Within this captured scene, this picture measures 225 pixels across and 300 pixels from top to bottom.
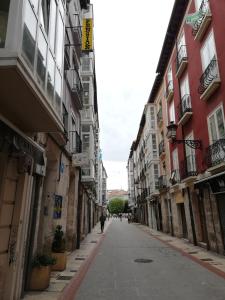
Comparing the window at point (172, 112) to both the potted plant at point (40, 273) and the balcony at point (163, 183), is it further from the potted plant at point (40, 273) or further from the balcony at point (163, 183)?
the potted plant at point (40, 273)

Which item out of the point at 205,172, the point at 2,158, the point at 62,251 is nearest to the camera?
the point at 2,158

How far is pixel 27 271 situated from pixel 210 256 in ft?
27.4

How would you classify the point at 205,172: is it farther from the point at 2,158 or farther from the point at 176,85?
the point at 2,158

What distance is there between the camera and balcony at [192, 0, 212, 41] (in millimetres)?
13000

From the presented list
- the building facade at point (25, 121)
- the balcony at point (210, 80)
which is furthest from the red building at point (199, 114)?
the building facade at point (25, 121)

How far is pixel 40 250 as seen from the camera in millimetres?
8547

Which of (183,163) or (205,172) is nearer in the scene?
(205,172)

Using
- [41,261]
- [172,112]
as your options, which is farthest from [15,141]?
[172,112]

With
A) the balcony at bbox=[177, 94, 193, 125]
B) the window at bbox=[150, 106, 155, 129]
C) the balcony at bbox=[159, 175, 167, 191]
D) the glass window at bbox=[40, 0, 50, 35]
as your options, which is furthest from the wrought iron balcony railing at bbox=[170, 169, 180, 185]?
the glass window at bbox=[40, 0, 50, 35]

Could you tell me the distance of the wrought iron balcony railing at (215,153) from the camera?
38.1 ft

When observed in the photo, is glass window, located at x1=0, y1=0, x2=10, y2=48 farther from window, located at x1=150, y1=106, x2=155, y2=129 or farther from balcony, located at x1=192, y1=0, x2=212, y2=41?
window, located at x1=150, y1=106, x2=155, y2=129

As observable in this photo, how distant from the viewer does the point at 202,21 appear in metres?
13.5

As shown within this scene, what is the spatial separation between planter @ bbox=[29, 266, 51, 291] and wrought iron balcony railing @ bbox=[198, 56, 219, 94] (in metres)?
10.4

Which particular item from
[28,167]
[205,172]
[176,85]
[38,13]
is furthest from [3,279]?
[176,85]
